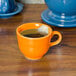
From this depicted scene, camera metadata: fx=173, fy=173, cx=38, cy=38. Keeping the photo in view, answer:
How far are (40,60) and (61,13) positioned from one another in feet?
0.68

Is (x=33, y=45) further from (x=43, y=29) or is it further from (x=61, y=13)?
(x=61, y=13)

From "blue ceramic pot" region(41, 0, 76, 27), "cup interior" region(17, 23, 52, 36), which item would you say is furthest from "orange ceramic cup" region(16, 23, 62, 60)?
"blue ceramic pot" region(41, 0, 76, 27)

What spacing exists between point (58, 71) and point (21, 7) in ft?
1.21

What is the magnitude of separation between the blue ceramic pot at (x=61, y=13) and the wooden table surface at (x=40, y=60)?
0.09ft

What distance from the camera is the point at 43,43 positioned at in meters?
0.39

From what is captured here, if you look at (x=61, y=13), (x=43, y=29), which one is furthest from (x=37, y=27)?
(x=61, y=13)

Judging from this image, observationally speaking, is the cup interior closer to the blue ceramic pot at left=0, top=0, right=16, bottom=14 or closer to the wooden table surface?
the wooden table surface

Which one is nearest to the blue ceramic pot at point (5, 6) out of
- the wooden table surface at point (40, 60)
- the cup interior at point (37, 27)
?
the wooden table surface at point (40, 60)

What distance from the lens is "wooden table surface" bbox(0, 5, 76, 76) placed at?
1.25 ft

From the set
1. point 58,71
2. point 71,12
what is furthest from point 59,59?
point 71,12

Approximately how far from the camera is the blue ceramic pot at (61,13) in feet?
1.72

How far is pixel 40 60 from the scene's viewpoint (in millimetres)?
414

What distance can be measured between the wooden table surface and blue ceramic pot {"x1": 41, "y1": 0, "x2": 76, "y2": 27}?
27 millimetres

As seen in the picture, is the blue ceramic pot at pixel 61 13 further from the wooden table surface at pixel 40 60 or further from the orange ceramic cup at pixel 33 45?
the orange ceramic cup at pixel 33 45
